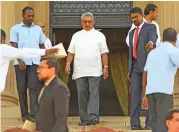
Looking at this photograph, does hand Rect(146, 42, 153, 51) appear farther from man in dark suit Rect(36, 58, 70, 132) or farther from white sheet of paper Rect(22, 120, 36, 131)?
white sheet of paper Rect(22, 120, 36, 131)

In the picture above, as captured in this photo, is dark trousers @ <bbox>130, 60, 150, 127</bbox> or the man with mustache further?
the man with mustache

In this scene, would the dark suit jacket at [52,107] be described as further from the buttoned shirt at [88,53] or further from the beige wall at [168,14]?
the beige wall at [168,14]

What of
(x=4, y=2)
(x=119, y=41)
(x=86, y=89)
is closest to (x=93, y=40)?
(x=86, y=89)

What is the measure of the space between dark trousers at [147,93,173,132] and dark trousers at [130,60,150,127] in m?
1.06

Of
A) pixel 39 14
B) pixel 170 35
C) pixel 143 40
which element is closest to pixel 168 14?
pixel 39 14

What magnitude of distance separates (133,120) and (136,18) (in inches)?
62.1

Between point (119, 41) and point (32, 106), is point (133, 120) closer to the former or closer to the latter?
point (32, 106)

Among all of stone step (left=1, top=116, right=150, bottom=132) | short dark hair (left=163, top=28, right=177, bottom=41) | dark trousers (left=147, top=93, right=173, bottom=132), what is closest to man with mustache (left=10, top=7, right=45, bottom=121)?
stone step (left=1, top=116, right=150, bottom=132)

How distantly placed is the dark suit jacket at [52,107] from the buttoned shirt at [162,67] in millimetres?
2252

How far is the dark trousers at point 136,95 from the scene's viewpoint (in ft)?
40.1

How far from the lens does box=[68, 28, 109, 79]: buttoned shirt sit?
12.8 meters

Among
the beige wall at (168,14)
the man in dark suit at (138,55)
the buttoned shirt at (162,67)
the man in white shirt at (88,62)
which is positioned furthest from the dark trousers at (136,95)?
the beige wall at (168,14)

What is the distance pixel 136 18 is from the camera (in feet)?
40.4

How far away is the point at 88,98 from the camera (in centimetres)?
1287
